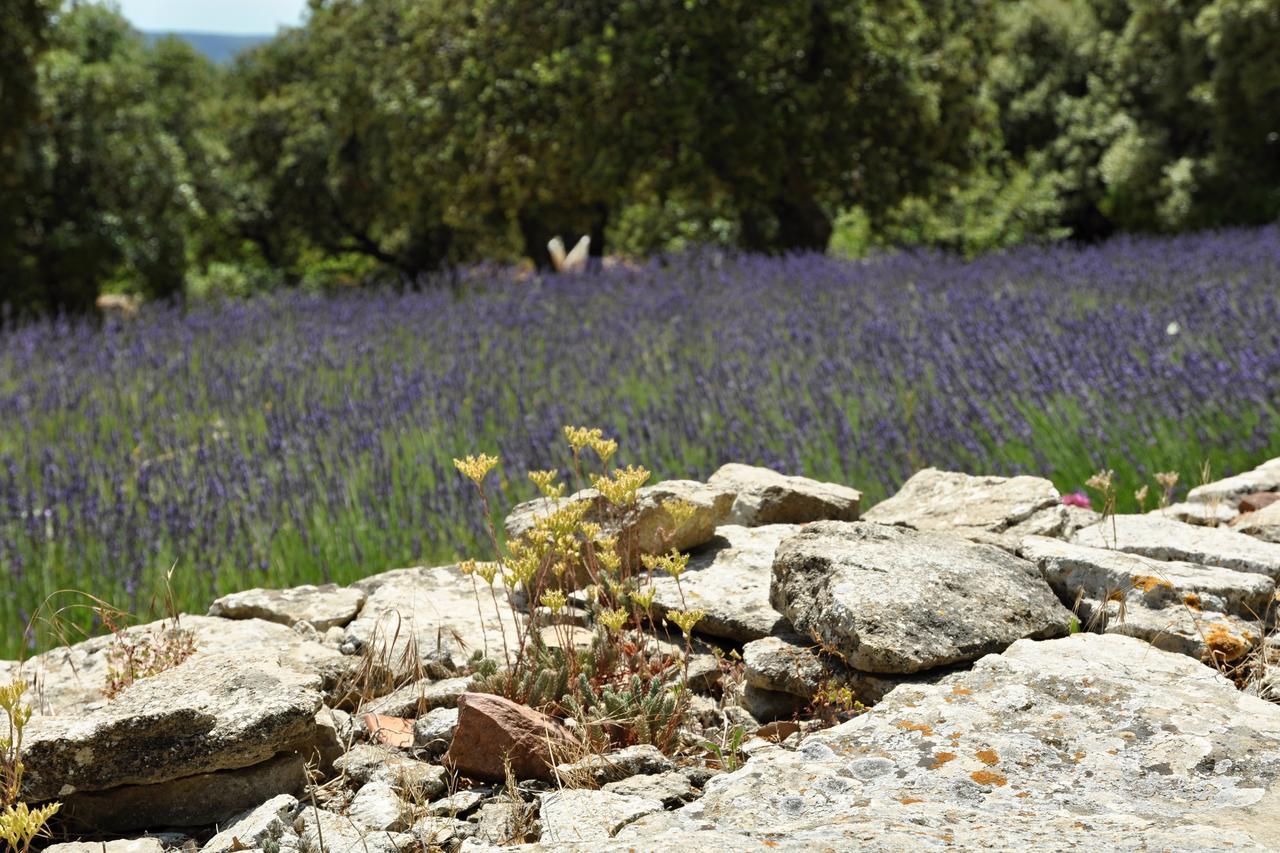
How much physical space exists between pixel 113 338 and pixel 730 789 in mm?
8063

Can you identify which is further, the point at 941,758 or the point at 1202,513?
the point at 1202,513

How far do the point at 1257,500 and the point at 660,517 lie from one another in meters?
1.90

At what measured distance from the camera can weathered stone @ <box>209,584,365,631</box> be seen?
3336mm

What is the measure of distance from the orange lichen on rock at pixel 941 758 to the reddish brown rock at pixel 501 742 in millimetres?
712

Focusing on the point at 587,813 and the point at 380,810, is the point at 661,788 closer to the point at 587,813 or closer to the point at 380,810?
the point at 587,813

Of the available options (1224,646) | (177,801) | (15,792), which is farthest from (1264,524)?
(15,792)

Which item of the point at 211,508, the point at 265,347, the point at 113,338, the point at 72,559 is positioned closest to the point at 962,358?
the point at 211,508

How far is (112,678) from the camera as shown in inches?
108

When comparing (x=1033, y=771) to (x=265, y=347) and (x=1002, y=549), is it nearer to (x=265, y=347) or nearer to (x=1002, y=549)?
(x=1002, y=549)

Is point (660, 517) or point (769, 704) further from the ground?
point (660, 517)

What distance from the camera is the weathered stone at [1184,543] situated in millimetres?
3020

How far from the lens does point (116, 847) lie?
2.21 metres

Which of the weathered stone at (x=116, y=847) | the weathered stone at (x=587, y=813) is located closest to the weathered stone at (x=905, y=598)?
the weathered stone at (x=587, y=813)

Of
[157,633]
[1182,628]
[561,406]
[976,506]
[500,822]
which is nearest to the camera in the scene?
[500,822]
